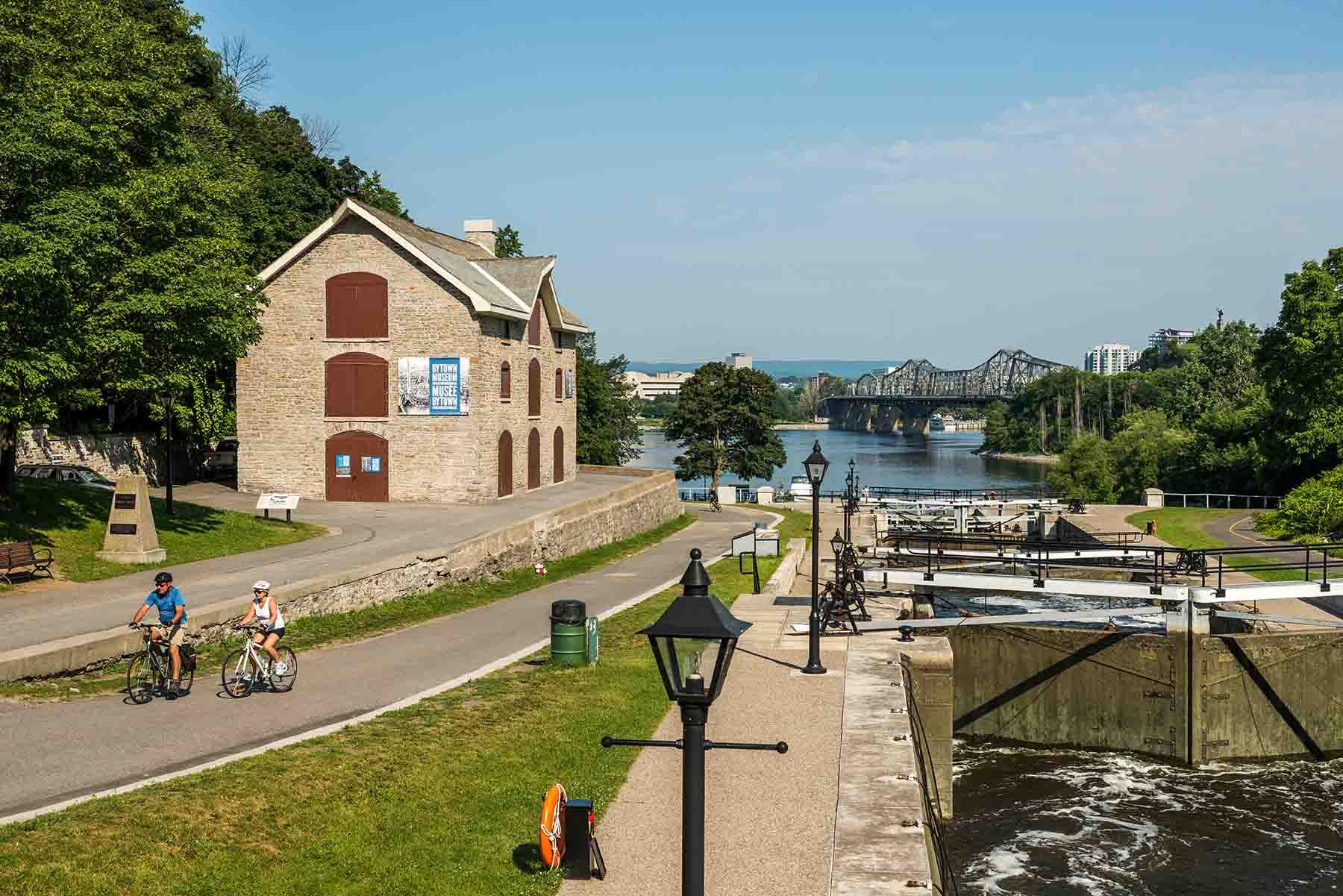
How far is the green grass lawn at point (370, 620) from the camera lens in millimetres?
17625

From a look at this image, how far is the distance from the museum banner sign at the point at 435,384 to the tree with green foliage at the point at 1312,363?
3946 centimetres

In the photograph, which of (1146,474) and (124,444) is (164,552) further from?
(1146,474)

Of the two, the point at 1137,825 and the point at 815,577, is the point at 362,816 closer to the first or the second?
the point at 815,577

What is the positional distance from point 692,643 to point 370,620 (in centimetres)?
1987

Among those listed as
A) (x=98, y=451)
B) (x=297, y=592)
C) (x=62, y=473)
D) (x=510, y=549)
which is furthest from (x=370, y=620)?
(x=98, y=451)

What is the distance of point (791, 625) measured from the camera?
23.8 m

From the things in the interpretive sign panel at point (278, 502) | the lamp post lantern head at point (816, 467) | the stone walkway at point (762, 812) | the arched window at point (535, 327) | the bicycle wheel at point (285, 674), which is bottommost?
the stone walkway at point (762, 812)

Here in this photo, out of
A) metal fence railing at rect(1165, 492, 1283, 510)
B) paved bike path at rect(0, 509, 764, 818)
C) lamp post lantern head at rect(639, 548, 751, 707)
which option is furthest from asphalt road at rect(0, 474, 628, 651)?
metal fence railing at rect(1165, 492, 1283, 510)

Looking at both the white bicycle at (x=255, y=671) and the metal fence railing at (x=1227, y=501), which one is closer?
the white bicycle at (x=255, y=671)

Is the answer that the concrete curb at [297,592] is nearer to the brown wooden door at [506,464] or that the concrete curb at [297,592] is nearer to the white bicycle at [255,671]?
the white bicycle at [255,671]

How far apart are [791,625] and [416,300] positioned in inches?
914

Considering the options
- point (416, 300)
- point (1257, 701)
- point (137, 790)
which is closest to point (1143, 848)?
point (1257, 701)

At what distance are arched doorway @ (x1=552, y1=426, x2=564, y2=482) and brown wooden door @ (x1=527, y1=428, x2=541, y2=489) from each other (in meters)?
2.83

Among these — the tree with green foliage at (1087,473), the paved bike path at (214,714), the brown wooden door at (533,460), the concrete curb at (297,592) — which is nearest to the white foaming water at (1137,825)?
the paved bike path at (214,714)
